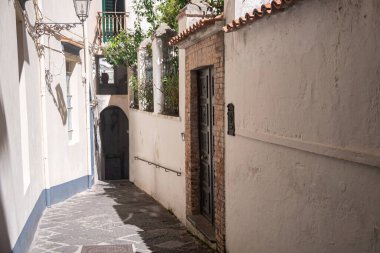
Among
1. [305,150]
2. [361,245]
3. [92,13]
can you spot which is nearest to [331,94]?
[305,150]

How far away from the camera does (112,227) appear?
9148mm

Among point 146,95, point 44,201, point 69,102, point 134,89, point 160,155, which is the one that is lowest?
point 44,201

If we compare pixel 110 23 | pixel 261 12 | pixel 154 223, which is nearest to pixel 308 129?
pixel 261 12

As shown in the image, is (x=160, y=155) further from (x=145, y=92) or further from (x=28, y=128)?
(x=28, y=128)

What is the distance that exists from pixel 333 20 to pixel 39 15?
8625mm

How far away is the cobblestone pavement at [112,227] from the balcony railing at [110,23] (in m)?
7.99

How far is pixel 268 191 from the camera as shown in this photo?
5281 mm

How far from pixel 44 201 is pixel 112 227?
236cm

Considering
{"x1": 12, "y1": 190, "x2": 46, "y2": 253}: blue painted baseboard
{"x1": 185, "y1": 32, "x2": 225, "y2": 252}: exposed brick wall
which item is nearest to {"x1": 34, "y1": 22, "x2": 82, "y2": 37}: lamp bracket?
{"x1": 185, "y1": 32, "x2": 225, "y2": 252}: exposed brick wall

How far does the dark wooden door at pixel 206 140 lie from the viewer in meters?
7.98

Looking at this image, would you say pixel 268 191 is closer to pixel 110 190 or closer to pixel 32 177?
pixel 32 177

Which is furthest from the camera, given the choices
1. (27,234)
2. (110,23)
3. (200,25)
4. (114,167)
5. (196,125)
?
(114,167)

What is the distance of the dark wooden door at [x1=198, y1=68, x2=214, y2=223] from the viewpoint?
7977 millimetres

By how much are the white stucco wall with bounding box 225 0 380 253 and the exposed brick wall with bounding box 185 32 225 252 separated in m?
0.55
